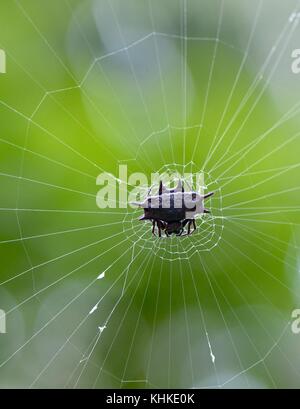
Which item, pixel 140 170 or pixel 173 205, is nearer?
pixel 173 205

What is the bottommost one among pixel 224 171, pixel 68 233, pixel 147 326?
pixel 147 326

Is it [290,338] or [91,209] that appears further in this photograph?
[290,338]

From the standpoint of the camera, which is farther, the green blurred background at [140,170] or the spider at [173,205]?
the green blurred background at [140,170]

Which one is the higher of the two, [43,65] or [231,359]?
[43,65]

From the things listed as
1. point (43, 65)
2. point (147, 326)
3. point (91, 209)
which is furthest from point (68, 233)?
point (43, 65)

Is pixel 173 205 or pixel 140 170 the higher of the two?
pixel 140 170

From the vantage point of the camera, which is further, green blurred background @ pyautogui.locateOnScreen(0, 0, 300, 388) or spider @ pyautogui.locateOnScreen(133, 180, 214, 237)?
green blurred background @ pyautogui.locateOnScreen(0, 0, 300, 388)
